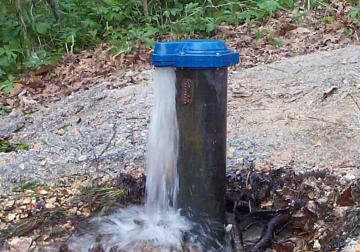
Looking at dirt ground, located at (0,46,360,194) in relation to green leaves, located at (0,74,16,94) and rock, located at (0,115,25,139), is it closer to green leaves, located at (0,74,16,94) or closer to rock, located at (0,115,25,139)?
rock, located at (0,115,25,139)

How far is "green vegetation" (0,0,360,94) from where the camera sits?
6.38 m

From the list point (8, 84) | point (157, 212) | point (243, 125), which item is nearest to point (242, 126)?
point (243, 125)

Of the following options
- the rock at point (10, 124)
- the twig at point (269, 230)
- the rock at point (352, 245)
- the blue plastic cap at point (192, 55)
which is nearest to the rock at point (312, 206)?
the twig at point (269, 230)

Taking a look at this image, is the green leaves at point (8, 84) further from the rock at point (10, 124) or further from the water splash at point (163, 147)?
the water splash at point (163, 147)

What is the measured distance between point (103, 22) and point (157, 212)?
4.65 metres

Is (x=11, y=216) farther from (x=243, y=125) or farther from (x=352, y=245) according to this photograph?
(x=352, y=245)

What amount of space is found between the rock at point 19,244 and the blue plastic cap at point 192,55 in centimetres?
94

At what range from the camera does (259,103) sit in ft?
13.3

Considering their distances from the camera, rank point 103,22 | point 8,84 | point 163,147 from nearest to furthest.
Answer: point 163,147
point 8,84
point 103,22

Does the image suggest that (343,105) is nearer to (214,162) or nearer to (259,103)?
(259,103)

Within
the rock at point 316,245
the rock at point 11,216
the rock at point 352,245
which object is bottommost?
the rock at point 11,216

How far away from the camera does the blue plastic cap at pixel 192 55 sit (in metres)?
2.45

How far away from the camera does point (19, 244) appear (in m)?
2.78

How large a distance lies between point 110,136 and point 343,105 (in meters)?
1.32
